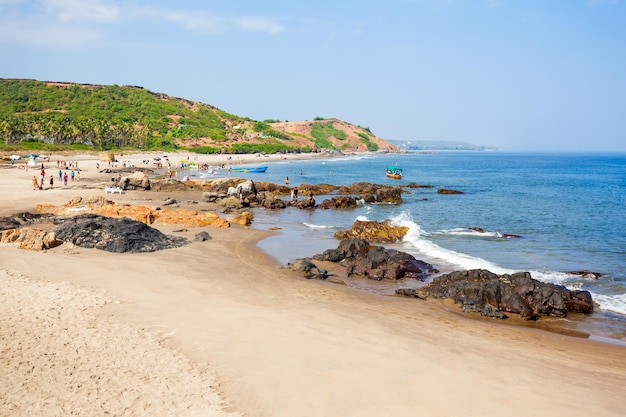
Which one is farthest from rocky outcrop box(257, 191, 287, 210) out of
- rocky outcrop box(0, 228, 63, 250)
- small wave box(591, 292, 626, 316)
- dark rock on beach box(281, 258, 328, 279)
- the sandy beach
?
small wave box(591, 292, 626, 316)

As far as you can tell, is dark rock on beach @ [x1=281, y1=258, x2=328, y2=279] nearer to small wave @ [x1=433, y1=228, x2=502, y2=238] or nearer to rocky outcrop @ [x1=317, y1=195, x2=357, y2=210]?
small wave @ [x1=433, y1=228, x2=502, y2=238]

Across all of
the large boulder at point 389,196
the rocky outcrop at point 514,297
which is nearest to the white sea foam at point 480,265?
the rocky outcrop at point 514,297

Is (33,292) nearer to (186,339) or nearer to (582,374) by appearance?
(186,339)

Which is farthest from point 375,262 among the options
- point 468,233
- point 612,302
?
point 468,233

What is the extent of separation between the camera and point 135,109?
150250 millimetres

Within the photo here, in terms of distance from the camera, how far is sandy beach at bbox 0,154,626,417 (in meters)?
7.90

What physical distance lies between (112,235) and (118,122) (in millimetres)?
105221

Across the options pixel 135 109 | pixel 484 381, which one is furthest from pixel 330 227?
pixel 135 109

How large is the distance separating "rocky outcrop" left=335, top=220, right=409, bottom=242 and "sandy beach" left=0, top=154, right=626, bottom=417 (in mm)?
10106

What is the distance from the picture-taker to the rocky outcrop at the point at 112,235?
62.6 feet

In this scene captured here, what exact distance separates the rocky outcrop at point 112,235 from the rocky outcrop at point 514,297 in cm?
1071

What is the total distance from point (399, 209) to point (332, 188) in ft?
49.1

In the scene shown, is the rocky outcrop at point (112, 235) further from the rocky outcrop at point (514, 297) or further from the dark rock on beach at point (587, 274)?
the dark rock on beach at point (587, 274)

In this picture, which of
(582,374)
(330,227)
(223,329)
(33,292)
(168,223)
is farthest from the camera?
(330,227)
